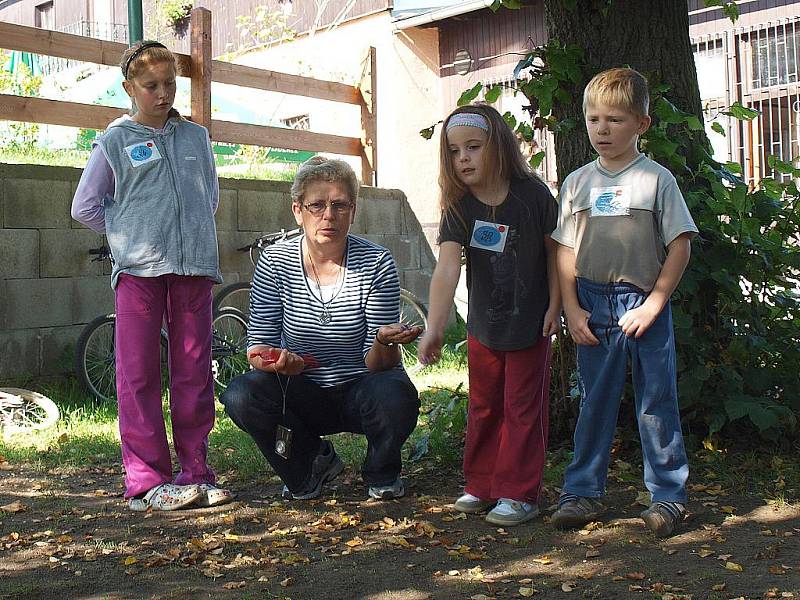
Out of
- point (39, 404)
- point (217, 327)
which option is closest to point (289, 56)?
point (217, 327)

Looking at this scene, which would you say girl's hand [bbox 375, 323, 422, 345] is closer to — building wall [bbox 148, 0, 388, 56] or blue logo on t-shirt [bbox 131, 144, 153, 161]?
blue logo on t-shirt [bbox 131, 144, 153, 161]

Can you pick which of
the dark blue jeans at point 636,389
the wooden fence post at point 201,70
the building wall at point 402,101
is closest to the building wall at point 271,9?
the building wall at point 402,101

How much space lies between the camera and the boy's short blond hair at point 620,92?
352 centimetres

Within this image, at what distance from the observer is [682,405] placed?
4.39 metres

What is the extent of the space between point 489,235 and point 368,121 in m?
6.16

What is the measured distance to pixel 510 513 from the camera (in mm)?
3775

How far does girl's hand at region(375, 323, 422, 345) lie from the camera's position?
3.78 m

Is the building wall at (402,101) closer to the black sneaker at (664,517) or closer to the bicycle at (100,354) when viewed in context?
the bicycle at (100,354)

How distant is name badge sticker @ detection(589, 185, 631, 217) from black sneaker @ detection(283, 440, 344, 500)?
5.25ft

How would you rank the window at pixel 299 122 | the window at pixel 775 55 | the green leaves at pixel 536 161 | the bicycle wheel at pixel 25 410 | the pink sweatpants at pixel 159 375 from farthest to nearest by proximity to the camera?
the window at pixel 299 122 < the window at pixel 775 55 < the bicycle wheel at pixel 25 410 < the green leaves at pixel 536 161 < the pink sweatpants at pixel 159 375

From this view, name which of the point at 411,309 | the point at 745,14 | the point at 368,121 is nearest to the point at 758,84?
the point at 745,14

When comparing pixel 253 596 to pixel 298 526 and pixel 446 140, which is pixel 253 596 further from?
pixel 446 140

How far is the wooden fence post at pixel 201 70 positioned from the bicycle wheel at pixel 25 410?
9.34 feet

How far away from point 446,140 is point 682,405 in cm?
155
